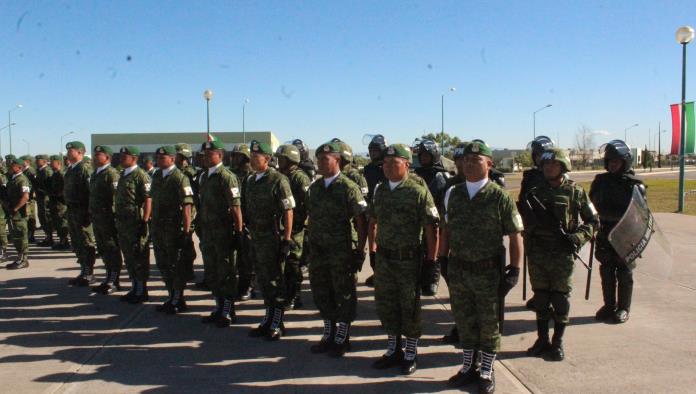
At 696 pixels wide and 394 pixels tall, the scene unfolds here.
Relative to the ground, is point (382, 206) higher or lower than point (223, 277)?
higher

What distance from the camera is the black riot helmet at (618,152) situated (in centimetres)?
549

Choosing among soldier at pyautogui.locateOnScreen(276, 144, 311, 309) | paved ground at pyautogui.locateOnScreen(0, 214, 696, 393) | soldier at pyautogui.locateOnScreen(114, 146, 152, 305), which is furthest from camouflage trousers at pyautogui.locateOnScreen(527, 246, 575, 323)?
soldier at pyautogui.locateOnScreen(114, 146, 152, 305)

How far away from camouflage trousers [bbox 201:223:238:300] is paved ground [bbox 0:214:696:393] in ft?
1.48

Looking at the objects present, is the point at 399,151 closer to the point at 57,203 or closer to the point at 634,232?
the point at 634,232

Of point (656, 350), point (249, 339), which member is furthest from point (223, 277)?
point (656, 350)

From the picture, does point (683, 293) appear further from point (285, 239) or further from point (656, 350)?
point (285, 239)

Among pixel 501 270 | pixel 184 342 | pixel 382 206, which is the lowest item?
pixel 184 342

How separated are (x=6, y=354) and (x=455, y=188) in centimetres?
448

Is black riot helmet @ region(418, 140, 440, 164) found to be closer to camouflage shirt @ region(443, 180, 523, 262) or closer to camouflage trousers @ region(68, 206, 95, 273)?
camouflage shirt @ region(443, 180, 523, 262)

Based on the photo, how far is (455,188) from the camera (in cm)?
414

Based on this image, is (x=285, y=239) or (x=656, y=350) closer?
(x=656, y=350)

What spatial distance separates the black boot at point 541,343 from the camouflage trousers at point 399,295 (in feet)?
3.80

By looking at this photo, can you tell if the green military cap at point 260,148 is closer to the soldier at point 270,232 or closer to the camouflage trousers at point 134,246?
the soldier at point 270,232

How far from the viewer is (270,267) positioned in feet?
17.6
